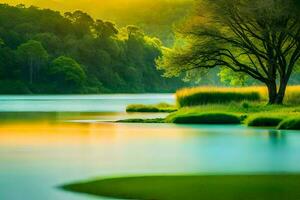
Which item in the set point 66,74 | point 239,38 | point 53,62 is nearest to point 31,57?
point 53,62

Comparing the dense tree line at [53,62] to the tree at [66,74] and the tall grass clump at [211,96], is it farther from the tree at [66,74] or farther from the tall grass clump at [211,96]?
the tall grass clump at [211,96]

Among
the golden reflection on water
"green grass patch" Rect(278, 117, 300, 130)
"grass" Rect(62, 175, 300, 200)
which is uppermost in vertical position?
"green grass patch" Rect(278, 117, 300, 130)

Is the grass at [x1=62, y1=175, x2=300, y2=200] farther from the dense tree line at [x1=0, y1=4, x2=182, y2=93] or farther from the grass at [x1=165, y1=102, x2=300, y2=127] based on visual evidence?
the dense tree line at [x1=0, y1=4, x2=182, y2=93]

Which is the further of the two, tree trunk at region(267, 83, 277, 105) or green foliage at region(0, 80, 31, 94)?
green foliage at region(0, 80, 31, 94)

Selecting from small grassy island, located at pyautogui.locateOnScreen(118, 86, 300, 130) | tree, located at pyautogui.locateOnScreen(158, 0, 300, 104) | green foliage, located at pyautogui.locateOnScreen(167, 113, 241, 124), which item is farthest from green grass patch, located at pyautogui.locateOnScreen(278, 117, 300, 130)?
tree, located at pyautogui.locateOnScreen(158, 0, 300, 104)

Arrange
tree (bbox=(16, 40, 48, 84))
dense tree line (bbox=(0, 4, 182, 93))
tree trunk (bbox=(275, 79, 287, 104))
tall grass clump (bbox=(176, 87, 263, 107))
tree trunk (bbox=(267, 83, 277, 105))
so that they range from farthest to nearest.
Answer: dense tree line (bbox=(0, 4, 182, 93)), tree (bbox=(16, 40, 48, 84)), tall grass clump (bbox=(176, 87, 263, 107)), tree trunk (bbox=(267, 83, 277, 105)), tree trunk (bbox=(275, 79, 287, 104))

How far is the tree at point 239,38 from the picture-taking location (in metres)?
57.2

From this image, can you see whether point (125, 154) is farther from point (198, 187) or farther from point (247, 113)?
point (247, 113)

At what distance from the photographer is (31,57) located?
177000 millimetres

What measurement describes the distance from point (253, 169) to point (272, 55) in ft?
127

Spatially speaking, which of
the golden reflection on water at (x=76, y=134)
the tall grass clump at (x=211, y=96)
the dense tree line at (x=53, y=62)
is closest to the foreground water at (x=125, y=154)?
the golden reflection on water at (x=76, y=134)

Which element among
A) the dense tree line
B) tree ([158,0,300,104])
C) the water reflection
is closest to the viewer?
the water reflection

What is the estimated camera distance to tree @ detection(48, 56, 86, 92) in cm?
17700

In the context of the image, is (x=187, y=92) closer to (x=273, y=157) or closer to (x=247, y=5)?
(x=247, y=5)
